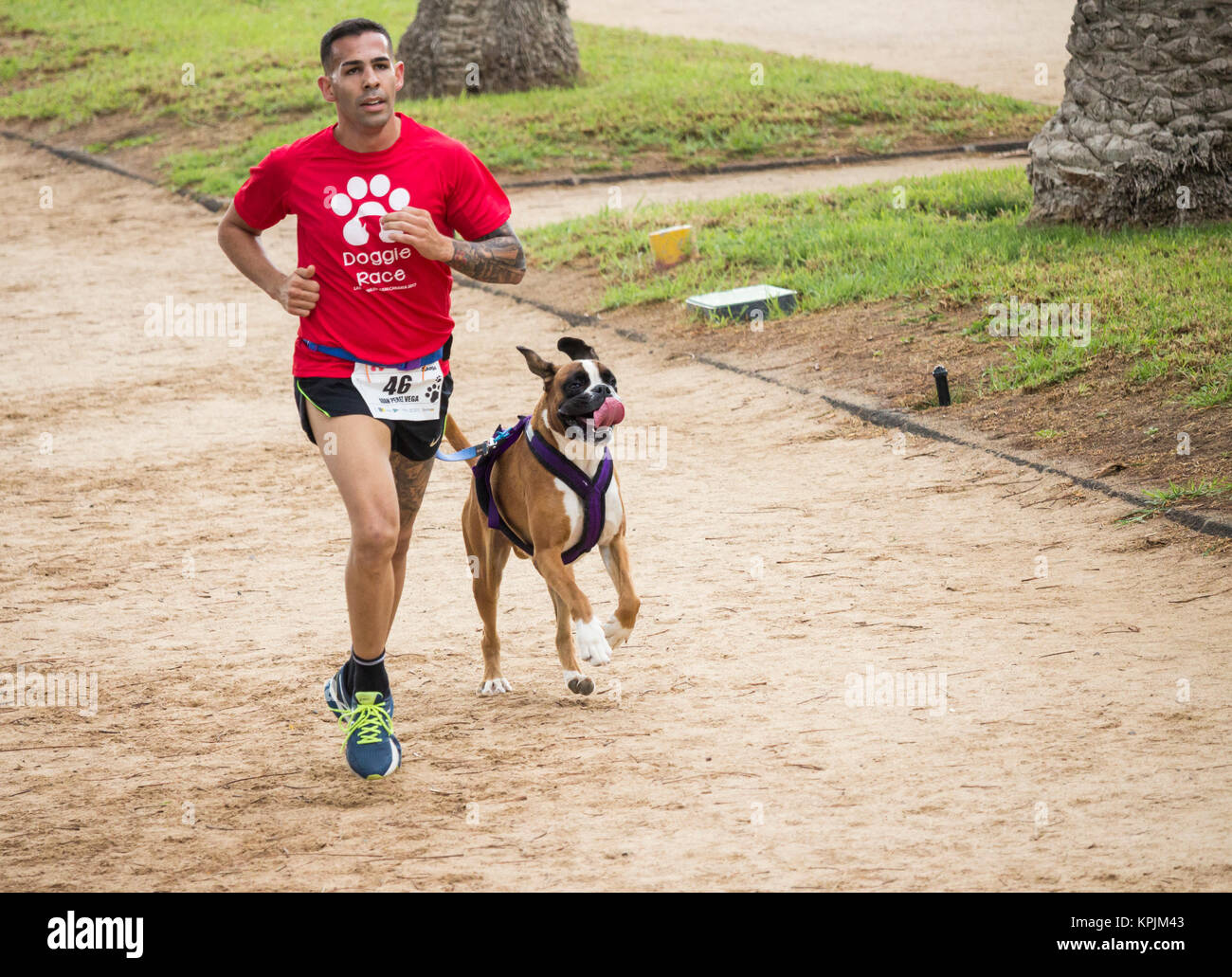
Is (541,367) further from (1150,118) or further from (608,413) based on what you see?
(1150,118)

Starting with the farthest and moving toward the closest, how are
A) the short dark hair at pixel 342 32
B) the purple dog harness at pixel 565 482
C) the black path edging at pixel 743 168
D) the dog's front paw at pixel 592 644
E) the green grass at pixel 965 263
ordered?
the black path edging at pixel 743 168, the green grass at pixel 965 263, the purple dog harness at pixel 565 482, the dog's front paw at pixel 592 644, the short dark hair at pixel 342 32

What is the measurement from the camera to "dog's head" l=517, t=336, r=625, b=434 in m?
5.44

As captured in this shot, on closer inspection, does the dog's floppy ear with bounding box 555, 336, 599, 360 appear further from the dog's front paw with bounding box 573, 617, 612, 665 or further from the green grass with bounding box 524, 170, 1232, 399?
the green grass with bounding box 524, 170, 1232, 399

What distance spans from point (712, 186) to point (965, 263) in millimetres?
6898

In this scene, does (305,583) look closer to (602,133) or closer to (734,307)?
(734,307)

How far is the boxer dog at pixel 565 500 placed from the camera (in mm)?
5492

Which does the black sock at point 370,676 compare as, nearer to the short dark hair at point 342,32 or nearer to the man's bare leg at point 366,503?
the man's bare leg at point 366,503

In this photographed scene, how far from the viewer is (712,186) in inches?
713

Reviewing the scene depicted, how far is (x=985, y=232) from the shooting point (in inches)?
495

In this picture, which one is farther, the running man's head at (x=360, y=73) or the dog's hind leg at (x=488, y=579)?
the dog's hind leg at (x=488, y=579)

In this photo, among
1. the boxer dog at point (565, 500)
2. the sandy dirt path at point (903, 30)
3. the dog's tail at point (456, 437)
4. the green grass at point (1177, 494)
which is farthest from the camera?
the sandy dirt path at point (903, 30)

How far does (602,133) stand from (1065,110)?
888 centimetres

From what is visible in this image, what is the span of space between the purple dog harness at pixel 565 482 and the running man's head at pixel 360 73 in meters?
1.44

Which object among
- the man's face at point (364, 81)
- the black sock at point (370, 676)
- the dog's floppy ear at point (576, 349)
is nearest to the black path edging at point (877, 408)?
the dog's floppy ear at point (576, 349)
